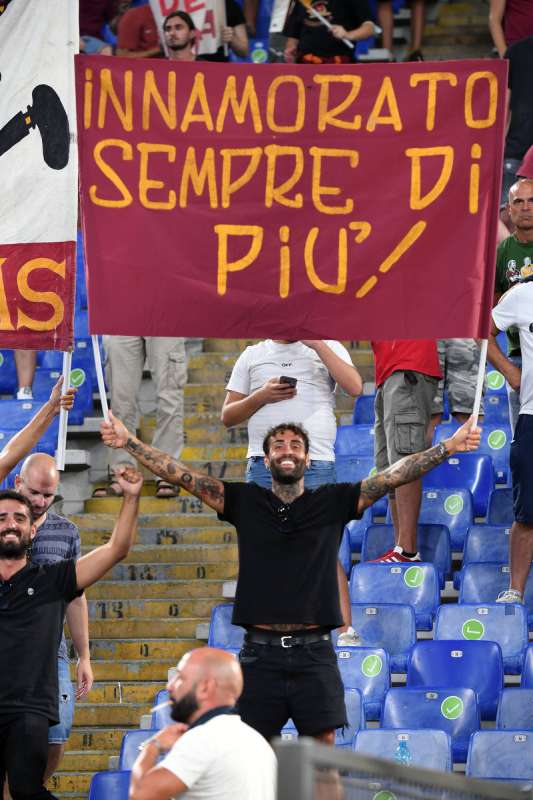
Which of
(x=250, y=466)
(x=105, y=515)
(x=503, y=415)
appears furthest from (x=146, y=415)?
(x=250, y=466)

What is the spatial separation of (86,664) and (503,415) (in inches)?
160

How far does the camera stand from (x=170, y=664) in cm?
919

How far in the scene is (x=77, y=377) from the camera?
11.2 m

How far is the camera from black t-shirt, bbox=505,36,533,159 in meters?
12.0

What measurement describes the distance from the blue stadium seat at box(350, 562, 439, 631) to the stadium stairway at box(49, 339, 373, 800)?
90cm

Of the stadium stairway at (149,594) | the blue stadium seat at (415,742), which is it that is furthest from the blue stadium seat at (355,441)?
the blue stadium seat at (415,742)

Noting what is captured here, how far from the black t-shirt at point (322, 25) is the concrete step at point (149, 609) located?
509 cm

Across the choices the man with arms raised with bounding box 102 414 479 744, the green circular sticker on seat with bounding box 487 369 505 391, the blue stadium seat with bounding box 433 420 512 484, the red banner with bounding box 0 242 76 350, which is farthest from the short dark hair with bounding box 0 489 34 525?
the green circular sticker on seat with bounding box 487 369 505 391

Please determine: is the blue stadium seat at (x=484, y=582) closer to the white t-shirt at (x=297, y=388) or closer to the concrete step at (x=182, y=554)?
the white t-shirt at (x=297, y=388)

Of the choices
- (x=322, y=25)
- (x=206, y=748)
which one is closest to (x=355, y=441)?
(x=322, y=25)

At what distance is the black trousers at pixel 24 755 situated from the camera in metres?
6.62

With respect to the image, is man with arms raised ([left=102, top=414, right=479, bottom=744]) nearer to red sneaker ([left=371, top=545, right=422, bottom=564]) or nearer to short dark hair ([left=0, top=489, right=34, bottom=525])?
short dark hair ([left=0, top=489, right=34, bottom=525])

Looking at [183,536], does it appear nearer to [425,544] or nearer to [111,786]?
[425,544]

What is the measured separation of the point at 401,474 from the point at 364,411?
3.92 m
